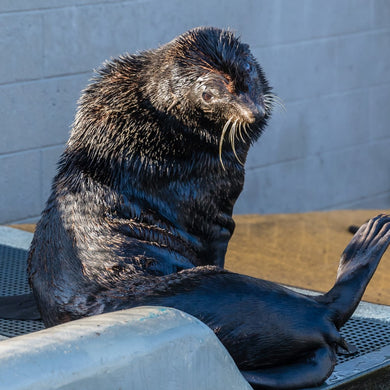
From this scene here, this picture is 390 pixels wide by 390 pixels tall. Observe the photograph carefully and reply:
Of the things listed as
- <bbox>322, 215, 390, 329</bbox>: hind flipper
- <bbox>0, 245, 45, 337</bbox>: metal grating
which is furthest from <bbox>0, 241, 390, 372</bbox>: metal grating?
<bbox>322, 215, 390, 329</bbox>: hind flipper

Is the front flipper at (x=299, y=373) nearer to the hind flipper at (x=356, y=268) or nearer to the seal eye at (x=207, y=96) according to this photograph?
the hind flipper at (x=356, y=268)

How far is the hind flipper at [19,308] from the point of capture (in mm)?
2938

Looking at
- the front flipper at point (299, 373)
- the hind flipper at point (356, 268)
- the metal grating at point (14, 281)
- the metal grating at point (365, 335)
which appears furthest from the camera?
the metal grating at point (14, 281)

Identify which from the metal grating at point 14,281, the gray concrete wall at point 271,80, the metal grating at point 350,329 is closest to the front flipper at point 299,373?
the metal grating at point 350,329

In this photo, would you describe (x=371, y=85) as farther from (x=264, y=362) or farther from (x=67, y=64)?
(x=264, y=362)

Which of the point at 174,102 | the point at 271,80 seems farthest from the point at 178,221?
the point at 271,80

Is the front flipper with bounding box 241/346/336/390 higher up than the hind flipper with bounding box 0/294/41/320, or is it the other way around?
the front flipper with bounding box 241/346/336/390

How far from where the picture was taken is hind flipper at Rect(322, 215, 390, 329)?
2375 mm

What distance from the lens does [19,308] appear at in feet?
9.87

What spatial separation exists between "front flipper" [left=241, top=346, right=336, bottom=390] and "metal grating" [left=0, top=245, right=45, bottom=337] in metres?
0.94

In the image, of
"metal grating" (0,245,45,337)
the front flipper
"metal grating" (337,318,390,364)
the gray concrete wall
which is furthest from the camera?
the gray concrete wall

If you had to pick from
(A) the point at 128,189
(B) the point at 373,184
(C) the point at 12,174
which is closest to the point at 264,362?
(A) the point at 128,189

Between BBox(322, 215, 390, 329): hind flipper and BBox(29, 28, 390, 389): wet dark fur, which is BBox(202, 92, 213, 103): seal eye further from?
BBox(322, 215, 390, 329): hind flipper

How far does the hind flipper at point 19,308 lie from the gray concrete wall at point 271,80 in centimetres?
190
